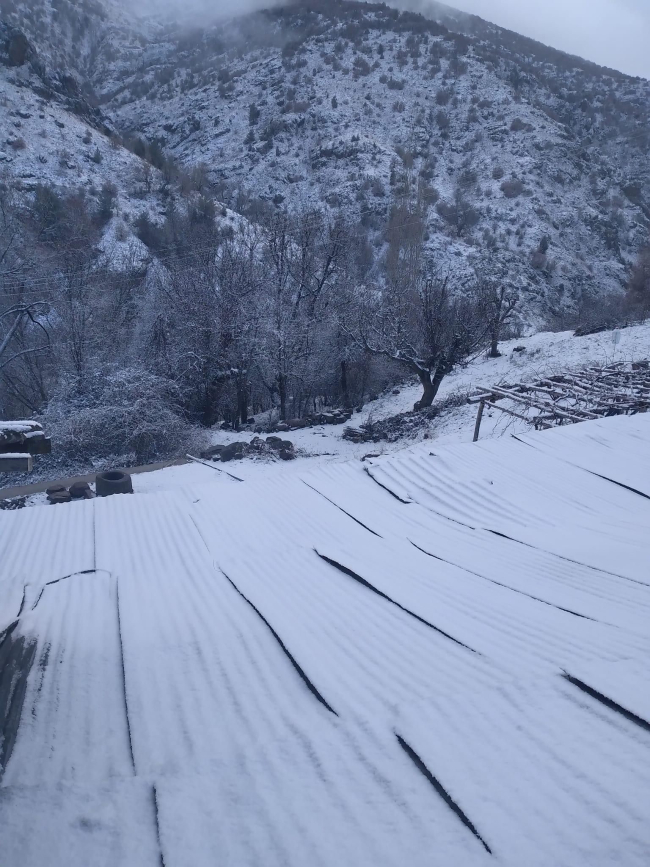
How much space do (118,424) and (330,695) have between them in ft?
46.6

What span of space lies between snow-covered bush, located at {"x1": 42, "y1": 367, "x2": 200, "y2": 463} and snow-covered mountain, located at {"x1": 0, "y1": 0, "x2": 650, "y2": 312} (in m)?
19.4

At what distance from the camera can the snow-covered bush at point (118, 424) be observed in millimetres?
14656

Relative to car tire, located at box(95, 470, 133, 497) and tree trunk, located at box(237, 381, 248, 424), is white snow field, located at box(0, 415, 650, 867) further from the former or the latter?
tree trunk, located at box(237, 381, 248, 424)

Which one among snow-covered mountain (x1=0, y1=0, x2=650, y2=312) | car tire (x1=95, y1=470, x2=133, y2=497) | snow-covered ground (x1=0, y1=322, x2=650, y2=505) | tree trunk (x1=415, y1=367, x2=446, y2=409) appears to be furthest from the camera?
snow-covered mountain (x1=0, y1=0, x2=650, y2=312)

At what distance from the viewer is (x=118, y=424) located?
15.2 meters

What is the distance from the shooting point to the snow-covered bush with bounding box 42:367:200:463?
14656 mm

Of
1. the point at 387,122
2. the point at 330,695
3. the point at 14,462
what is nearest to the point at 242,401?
the point at 14,462

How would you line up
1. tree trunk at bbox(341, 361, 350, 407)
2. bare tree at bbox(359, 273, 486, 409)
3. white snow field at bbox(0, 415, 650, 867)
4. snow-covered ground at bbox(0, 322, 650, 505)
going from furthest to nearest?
tree trunk at bbox(341, 361, 350, 407), bare tree at bbox(359, 273, 486, 409), snow-covered ground at bbox(0, 322, 650, 505), white snow field at bbox(0, 415, 650, 867)

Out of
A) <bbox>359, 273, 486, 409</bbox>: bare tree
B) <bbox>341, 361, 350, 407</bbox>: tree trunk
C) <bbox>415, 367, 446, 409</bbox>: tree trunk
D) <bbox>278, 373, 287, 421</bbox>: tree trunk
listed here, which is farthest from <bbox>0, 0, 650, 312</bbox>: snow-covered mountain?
<bbox>415, 367, 446, 409</bbox>: tree trunk

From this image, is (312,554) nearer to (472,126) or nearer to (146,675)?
(146,675)

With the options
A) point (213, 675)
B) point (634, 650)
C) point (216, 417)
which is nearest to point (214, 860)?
point (213, 675)

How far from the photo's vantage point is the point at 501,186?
37.4 meters

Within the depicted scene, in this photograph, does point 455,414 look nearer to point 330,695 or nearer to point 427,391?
point 427,391

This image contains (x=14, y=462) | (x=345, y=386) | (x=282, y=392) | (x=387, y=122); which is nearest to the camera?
(x=14, y=462)
